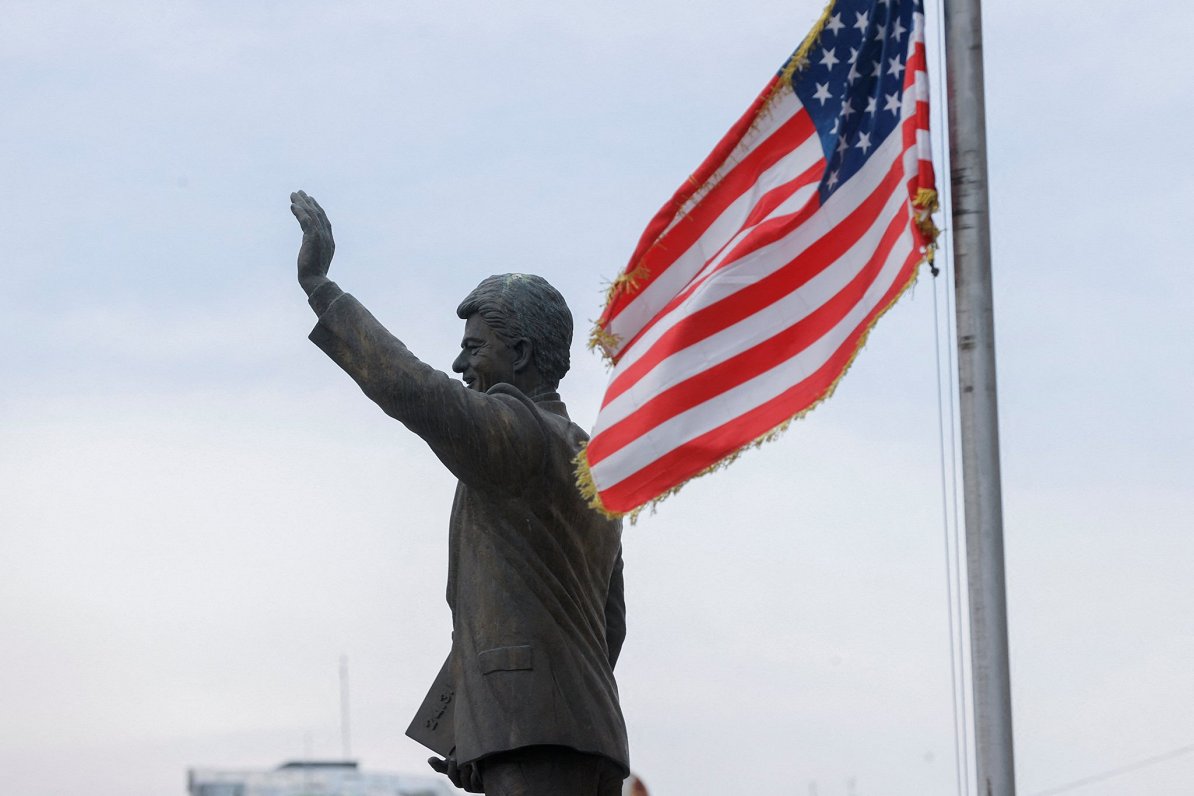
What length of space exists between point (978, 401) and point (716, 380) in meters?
1.30

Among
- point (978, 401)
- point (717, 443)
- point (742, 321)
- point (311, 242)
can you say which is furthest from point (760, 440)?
point (311, 242)

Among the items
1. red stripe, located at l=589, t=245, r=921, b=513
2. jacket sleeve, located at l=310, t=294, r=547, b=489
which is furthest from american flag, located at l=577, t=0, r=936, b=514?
jacket sleeve, located at l=310, t=294, r=547, b=489

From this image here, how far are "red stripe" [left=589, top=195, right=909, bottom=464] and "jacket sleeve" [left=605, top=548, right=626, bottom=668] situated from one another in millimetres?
1283

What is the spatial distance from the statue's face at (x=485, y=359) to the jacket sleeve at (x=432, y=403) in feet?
1.25

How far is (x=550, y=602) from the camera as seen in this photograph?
33.9 feet

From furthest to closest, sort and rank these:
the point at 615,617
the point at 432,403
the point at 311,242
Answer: the point at 615,617 → the point at 311,242 → the point at 432,403

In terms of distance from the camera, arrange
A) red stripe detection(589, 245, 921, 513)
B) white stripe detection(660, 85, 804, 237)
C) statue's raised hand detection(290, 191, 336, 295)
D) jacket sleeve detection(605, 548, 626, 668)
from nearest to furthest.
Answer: red stripe detection(589, 245, 921, 513) → white stripe detection(660, 85, 804, 237) → statue's raised hand detection(290, 191, 336, 295) → jacket sleeve detection(605, 548, 626, 668)

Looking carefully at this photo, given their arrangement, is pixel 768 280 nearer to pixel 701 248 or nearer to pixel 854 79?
pixel 701 248

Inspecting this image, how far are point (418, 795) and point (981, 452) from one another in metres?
33.3

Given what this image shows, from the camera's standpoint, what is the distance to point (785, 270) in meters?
9.80

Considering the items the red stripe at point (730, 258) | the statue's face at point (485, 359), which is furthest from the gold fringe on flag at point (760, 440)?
the statue's face at point (485, 359)

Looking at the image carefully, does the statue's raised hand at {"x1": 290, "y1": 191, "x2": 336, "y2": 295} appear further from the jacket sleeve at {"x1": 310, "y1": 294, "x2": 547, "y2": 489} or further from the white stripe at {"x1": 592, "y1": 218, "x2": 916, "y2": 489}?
the white stripe at {"x1": 592, "y1": 218, "x2": 916, "y2": 489}

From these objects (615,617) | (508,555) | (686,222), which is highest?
(686,222)

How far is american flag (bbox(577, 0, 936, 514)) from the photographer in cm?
955
